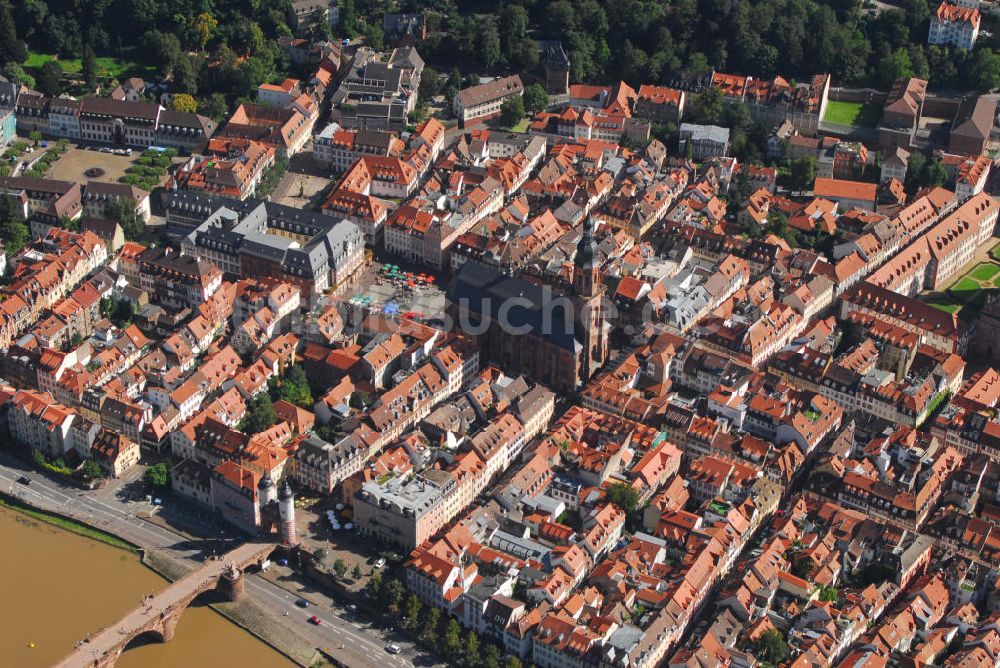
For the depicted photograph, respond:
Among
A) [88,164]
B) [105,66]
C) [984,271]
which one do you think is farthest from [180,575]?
[105,66]

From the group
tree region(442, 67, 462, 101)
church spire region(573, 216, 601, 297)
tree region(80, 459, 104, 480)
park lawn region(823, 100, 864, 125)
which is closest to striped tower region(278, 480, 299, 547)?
tree region(80, 459, 104, 480)

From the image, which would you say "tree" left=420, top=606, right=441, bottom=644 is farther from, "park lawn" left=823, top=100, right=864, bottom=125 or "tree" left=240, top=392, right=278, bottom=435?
"park lawn" left=823, top=100, right=864, bottom=125

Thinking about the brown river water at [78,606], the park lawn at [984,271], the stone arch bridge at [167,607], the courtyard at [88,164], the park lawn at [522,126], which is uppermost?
the park lawn at [522,126]

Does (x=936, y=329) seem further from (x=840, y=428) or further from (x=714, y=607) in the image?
(x=714, y=607)

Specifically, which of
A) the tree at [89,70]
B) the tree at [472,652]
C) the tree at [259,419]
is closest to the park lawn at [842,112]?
the tree at [259,419]

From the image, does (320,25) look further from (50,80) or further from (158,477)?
(158,477)

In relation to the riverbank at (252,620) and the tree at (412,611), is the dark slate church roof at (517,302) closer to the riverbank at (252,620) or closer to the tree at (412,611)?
the tree at (412,611)

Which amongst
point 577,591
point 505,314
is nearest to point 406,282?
point 505,314
